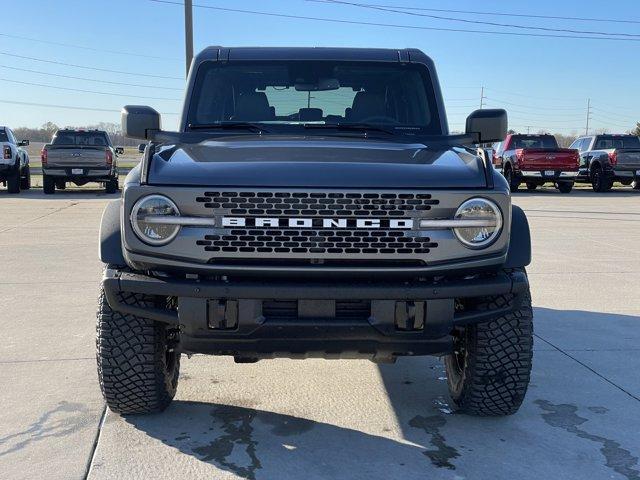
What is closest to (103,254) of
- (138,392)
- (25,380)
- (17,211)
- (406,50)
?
(138,392)

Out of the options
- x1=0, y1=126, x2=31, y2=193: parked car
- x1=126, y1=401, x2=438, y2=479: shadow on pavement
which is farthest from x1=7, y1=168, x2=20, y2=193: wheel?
x1=126, y1=401, x2=438, y2=479: shadow on pavement

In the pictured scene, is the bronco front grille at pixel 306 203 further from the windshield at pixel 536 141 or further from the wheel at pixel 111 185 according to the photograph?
the windshield at pixel 536 141

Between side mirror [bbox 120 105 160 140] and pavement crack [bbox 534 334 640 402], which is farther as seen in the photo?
side mirror [bbox 120 105 160 140]

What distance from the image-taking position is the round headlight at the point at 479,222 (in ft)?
10.4

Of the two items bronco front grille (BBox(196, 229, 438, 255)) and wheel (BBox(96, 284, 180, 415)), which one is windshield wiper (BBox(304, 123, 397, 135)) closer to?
bronco front grille (BBox(196, 229, 438, 255))

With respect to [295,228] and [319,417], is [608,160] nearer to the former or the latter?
[319,417]

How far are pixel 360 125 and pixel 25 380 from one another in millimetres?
2524

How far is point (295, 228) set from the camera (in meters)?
3.07

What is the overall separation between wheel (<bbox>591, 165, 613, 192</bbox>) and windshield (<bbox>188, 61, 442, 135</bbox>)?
19.4 m

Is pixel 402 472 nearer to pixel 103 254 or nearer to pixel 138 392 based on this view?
pixel 138 392

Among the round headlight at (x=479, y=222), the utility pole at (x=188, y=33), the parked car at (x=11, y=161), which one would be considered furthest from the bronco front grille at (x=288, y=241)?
the parked car at (x=11, y=161)

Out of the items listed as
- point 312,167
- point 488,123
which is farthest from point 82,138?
point 312,167

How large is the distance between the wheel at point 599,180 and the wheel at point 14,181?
56.8 ft

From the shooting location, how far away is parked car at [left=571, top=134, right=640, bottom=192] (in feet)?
70.6
